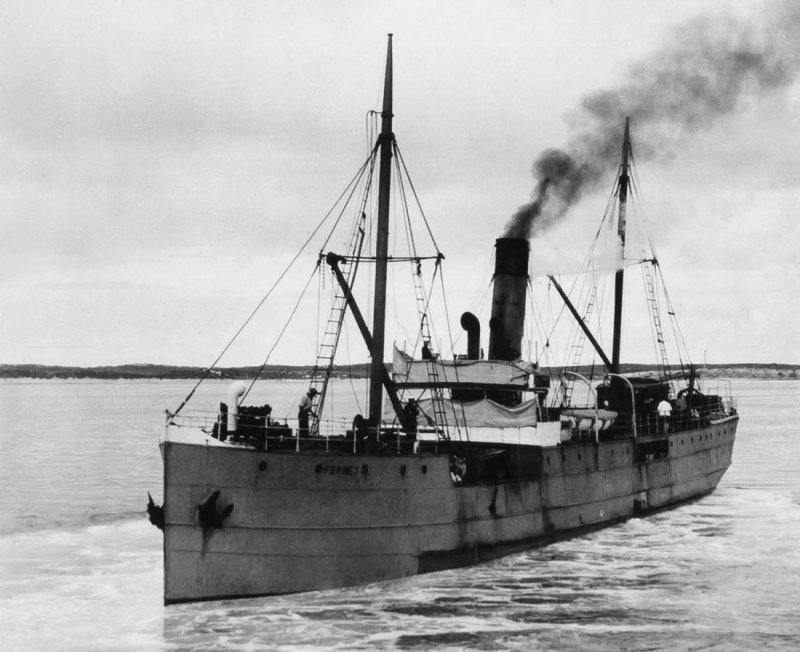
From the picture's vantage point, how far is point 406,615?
16.2 m

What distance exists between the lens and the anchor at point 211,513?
1614cm

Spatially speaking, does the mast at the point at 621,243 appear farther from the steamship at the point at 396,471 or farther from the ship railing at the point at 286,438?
the ship railing at the point at 286,438

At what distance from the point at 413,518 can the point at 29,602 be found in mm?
7556

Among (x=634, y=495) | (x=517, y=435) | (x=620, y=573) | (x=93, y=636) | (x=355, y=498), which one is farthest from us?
(x=634, y=495)

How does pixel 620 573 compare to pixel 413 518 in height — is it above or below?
below

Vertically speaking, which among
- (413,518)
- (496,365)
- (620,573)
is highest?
(496,365)

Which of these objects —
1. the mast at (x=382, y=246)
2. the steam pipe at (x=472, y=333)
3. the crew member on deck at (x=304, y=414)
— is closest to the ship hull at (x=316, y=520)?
the crew member on deck at (x=304, y=414)

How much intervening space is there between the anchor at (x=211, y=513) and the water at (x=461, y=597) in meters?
1.56

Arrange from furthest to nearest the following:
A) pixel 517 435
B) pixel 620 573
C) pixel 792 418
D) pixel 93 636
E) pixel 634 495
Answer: pixel 792 418 → pixel 634 495 → pixel 517 435 → pixel 620 573 → pixel 93 636

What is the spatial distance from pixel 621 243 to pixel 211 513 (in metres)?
21.6

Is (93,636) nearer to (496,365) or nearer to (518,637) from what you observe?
(518,637)

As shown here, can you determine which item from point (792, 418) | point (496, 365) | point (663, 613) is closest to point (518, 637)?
point (663, 613)

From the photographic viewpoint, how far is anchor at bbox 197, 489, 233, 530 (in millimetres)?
16141

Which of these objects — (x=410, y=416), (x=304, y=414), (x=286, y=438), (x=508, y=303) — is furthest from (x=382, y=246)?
(x=508, y=303)
